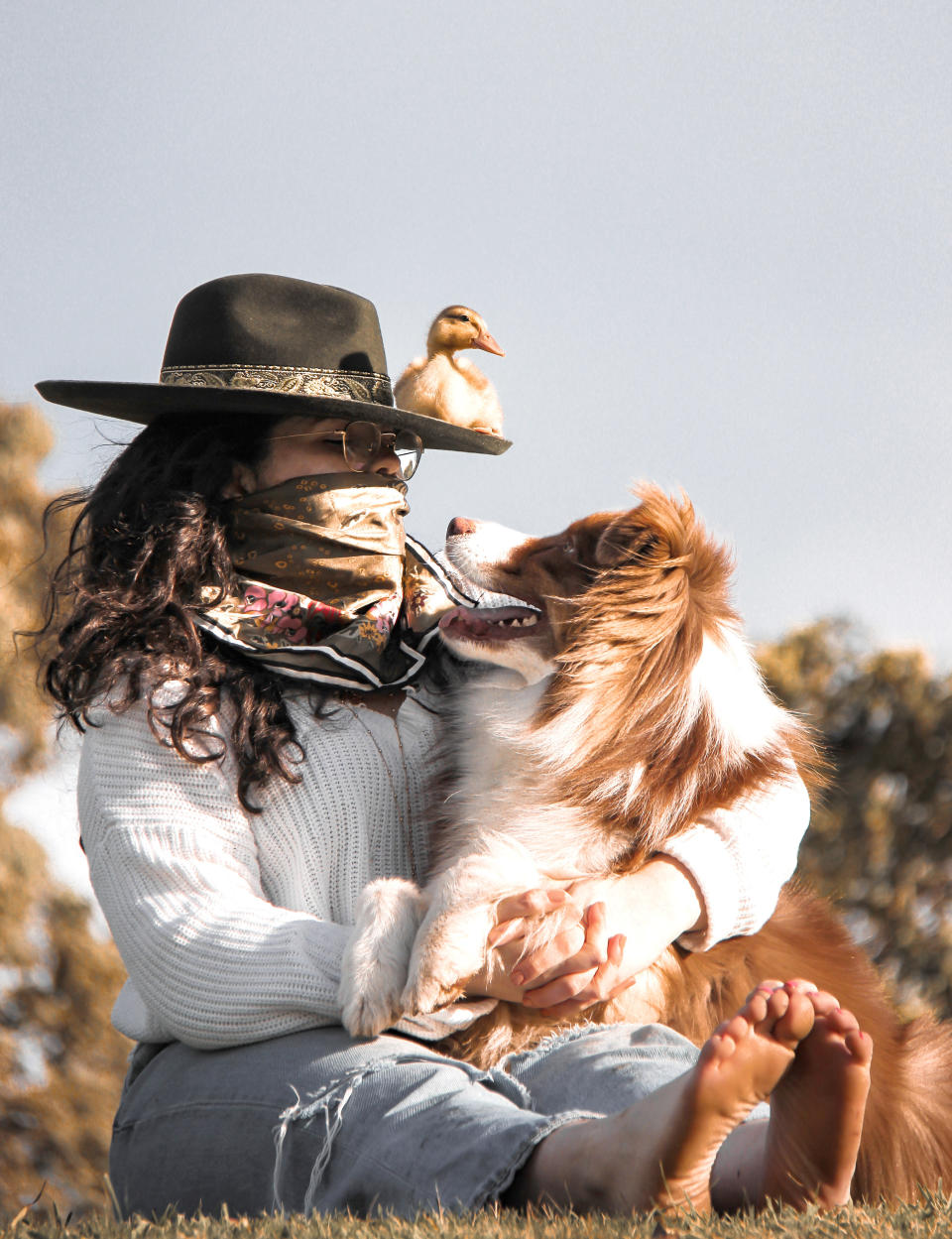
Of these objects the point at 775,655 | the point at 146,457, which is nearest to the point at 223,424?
the point at 146,457

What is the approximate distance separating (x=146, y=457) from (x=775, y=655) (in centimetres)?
671

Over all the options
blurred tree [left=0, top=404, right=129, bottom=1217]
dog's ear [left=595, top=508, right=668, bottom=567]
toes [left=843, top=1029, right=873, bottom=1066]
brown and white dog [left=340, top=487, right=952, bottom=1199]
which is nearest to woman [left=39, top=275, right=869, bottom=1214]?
toes [left=843, top=1029, right=873, bottom=1066]

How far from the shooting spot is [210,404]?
3.19 metres

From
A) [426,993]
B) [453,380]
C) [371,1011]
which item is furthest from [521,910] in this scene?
[453,380]

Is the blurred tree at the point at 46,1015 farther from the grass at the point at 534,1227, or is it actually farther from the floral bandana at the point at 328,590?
the grass at the point at 534,1227

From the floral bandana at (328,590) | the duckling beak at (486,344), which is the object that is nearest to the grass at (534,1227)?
the floral bandana at (328,590)

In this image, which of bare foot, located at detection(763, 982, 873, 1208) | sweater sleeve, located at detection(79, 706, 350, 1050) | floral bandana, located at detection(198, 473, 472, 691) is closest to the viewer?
bare foot, located at detection(763, 982, 873, 1208)

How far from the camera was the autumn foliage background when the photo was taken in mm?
8648

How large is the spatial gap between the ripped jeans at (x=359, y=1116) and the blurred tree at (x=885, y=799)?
6693mm

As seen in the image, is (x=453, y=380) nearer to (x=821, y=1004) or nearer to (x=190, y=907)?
(x=190, y=907)

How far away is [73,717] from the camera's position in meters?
2.90

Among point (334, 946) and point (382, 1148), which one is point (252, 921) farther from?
point (382, 1148)

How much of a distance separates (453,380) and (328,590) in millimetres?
1116

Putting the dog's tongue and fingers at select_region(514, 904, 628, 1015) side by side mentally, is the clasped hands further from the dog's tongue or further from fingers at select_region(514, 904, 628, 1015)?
the dog's tongue
